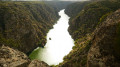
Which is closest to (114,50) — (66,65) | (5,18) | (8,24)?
(66,65)

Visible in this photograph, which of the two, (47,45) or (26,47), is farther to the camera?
(47,45)

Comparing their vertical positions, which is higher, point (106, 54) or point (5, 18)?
point (5, 18)

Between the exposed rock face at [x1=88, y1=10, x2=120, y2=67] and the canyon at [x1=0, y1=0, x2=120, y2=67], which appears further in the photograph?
the canyon at [x1=0, y1=0, x2=120, y2=67]

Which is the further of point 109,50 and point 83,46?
point 83,46

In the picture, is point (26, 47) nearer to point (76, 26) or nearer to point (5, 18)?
point (5, 18)

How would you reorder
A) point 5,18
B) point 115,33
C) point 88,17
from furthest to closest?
1. point 88,17
2. point 5,18
3. point 115,33

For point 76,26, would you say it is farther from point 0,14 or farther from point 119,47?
point 119,47

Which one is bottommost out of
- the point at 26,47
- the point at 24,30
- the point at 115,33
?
the point at 115,33

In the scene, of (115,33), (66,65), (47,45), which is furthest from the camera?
(47,45)

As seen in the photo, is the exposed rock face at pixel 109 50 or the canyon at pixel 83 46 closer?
the exposed rock face at pixel 109 50

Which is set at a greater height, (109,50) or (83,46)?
(83,46)
